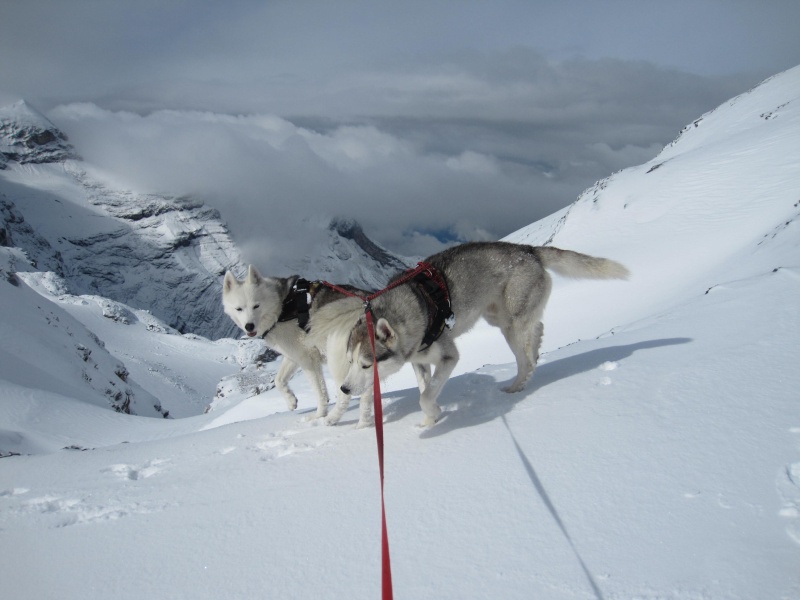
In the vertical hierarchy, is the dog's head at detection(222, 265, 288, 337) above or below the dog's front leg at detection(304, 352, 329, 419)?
above

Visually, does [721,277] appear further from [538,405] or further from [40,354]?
[40,354]

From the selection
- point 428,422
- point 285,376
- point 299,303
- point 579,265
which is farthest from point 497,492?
point 285,376

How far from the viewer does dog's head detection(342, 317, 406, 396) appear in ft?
18.9

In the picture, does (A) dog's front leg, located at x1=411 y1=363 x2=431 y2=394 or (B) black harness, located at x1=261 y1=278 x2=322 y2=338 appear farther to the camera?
(B) black harness, located at x1=261 y1=278 x2=322 y2=338

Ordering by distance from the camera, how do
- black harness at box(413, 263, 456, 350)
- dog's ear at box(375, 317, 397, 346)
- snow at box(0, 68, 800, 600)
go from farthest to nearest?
black harness at box(413, 263, 456, 350)
dog's ear at box(375, 317, 397, 346)
snow at box(0, 68, 800, 600)

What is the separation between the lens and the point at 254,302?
841 cm

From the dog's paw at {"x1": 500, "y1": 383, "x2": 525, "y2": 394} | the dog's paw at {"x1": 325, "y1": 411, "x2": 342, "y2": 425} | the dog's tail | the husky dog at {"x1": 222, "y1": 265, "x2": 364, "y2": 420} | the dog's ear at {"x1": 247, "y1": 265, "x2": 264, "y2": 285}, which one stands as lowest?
the dog's paw at {"x1": 500, "y1": 383, "x2": 525, "y2": 394}

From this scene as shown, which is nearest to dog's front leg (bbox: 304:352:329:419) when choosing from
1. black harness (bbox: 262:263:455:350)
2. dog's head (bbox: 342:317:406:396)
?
dog's head (bbox: 342:317:406:396)

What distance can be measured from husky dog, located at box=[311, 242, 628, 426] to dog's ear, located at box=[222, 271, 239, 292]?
2633 mm

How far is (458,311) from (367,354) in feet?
4.96

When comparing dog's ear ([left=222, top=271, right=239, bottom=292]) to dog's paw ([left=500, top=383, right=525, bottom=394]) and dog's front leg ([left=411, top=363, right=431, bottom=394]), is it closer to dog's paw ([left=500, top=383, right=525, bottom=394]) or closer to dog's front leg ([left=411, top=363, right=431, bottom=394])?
dog's front leg ([left=411, top=363, right=431, bottom=394])

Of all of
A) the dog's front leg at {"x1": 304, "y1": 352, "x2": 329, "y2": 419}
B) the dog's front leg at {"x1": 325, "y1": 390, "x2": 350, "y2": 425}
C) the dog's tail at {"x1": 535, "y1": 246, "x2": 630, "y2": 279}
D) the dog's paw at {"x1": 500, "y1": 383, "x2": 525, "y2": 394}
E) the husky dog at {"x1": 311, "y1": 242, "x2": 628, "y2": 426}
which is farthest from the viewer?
the dog's front leg at {"x1": 304, "y1": 352, "x2": 329, "y2": 419}

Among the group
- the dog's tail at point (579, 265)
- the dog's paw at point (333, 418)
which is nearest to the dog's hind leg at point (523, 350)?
the dog's tail at point (579, 265)

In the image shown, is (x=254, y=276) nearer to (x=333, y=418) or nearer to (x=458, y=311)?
(x=333, y=418)
